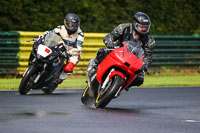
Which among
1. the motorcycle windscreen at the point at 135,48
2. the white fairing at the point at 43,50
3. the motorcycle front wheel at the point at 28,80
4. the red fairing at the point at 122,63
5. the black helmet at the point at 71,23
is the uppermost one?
the motorcycle windscreen at the point at 135,48

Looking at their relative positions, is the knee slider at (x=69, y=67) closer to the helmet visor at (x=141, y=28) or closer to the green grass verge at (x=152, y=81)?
the green grass verge at (x=152, y=81)

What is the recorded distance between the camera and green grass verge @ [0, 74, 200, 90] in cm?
1686

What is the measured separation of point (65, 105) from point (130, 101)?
1.70m

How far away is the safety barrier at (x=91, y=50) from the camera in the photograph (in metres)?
19.0

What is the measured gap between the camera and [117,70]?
10352 millimetres

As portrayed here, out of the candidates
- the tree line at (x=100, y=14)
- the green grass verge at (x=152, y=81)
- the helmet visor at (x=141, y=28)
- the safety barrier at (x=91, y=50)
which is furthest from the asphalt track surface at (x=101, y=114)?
the tree line at (x=100, y=14)

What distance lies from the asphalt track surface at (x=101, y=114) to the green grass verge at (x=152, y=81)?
2255 millimetres

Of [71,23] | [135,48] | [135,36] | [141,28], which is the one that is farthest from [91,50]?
[135,48]

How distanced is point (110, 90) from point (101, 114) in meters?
0.41

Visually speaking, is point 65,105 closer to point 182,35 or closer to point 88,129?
point 88,129

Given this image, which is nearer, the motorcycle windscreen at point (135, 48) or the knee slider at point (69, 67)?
the motorcycle windscreen at point (135, 48)

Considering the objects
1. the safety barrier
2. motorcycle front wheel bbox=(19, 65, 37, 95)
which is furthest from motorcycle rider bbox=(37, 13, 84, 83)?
the safety barrier

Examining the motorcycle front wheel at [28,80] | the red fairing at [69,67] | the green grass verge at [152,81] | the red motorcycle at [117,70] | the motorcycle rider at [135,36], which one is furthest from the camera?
the green grass verge at [152,81]

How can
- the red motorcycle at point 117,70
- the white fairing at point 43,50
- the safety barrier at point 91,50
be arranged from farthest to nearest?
the safety barrier at point 91,50 < the white fairing at point 43,50 < the red motorcycle at point 117,70
